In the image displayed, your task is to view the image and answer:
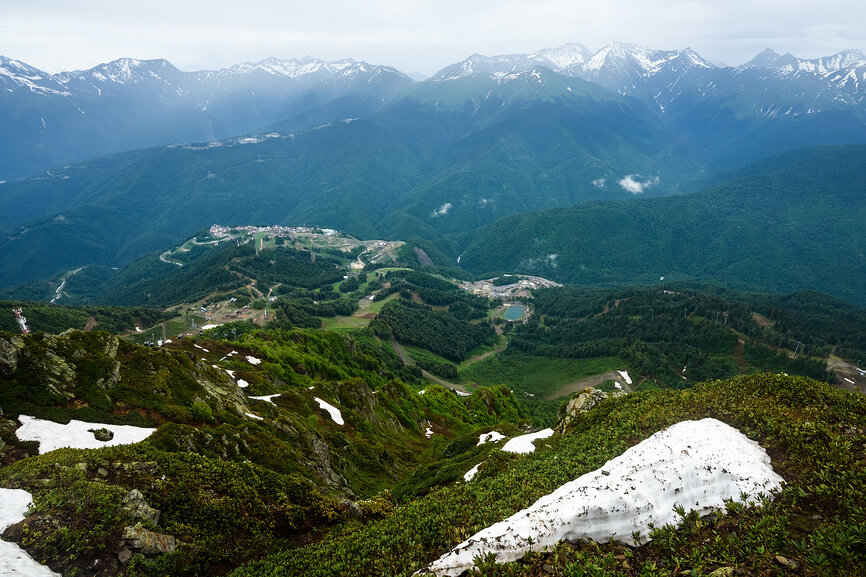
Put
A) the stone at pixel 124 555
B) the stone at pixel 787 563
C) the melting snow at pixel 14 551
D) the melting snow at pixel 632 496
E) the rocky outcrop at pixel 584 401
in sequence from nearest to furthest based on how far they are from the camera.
→ the stone at pixel 787 563 → the melting snow at pixel 632 496 → the melting snow at pixel 14 551 → the stone at pixel 124 555 → the rocky outcrop at pixel 584 401

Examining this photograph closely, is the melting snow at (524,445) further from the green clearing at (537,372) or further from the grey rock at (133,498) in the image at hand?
the green clearing at (537,372)

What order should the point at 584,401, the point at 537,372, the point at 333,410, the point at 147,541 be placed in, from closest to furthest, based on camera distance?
the point at 147,541 → the point at 584,401 → the point at 333,410 → the point at 537,372

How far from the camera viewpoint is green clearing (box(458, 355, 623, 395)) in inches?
6796

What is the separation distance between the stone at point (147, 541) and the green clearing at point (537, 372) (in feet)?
519

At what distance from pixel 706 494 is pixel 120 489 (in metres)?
28.6

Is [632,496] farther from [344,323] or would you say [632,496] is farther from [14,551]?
[344,323]

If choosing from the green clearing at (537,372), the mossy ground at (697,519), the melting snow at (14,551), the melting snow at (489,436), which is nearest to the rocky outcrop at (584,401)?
the melting snow at (489,436)

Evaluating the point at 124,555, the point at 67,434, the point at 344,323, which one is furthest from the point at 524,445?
the point at 344,323

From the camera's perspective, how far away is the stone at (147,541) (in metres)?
19.3

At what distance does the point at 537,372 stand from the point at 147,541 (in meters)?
181

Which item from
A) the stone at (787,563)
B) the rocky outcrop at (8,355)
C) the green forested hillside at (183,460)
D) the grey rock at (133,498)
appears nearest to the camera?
the stone at (787,563)

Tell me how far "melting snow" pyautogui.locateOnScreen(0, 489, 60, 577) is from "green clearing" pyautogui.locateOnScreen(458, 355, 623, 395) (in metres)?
161

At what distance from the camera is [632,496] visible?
17203mm

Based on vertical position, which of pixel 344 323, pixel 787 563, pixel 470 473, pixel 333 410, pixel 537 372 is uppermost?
pixel 787 563
